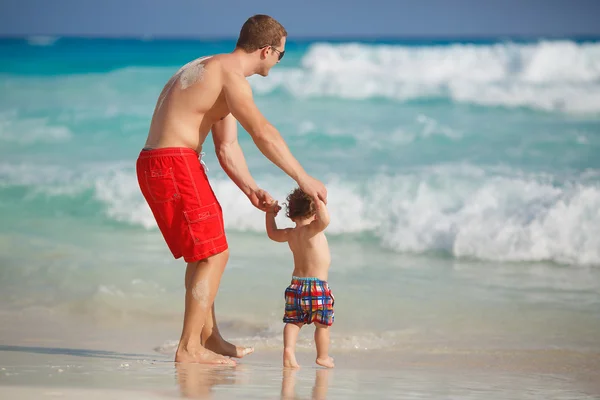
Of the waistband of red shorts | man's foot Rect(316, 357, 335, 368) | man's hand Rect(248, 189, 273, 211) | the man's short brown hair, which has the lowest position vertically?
man's foot Rect(316, 357, 335, 368)

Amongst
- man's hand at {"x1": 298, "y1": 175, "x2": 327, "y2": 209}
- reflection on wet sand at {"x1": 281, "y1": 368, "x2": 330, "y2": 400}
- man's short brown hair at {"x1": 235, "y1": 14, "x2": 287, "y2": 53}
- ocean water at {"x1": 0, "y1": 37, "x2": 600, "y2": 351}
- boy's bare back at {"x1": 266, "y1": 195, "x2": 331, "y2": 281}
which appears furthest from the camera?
ocean water at {"x1": 0, "y1": 37, "x2": 600, "y2": 351}

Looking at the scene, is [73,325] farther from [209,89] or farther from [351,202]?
[351,202]

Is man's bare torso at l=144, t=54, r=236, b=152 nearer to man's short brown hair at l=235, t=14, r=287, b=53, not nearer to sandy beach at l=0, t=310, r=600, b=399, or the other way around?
man's short brown hair at l=235, t=14, r=287, b=53

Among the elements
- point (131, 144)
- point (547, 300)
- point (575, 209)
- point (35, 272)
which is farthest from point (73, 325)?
point (131, 144)

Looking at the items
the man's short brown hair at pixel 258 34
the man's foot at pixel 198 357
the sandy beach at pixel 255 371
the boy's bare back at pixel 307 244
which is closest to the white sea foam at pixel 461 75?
the sandy beach at pixel 255 371

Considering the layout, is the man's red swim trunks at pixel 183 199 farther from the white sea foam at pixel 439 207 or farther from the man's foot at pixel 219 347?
the white sea foam at pixel 439 207

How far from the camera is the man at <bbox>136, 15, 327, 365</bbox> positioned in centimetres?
257

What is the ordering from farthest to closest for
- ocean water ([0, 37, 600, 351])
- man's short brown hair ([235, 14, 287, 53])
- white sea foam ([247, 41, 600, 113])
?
white sea foam ([247, 41, 600, 113]) < ocean water ([0, 37, 600, 351]) < man's short brown hair ([235, 14, 287, 53])

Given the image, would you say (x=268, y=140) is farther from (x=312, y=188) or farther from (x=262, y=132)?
(x=312, y=188)

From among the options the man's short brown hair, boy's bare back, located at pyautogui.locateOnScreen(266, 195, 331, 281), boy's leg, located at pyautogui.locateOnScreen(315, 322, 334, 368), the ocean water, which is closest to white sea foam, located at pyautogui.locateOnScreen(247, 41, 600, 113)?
the ocean water

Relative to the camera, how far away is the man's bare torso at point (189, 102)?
102 inches

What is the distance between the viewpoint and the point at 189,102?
261 cm

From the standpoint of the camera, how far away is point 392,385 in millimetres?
2393

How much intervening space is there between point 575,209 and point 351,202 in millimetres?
1542
